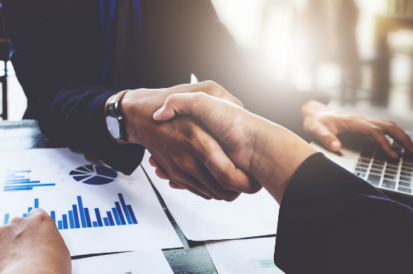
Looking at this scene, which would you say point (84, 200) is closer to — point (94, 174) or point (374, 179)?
point (94, 174)

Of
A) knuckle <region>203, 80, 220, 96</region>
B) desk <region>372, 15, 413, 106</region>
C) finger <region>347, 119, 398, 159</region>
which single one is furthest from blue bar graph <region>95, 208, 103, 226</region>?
desk <region>372, 15, 413, 106</region>

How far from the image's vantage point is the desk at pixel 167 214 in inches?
19.3

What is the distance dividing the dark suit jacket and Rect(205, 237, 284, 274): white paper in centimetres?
31

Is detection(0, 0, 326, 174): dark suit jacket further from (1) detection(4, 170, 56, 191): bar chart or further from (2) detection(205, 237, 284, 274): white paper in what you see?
(2) detection(205, 237, 284, 274): white paper

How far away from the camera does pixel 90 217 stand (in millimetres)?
603

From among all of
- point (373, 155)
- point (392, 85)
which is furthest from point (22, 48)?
point (392, 85)

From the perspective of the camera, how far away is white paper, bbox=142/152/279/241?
0.58 meters

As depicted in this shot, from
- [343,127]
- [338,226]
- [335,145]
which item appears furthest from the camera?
[343,127]

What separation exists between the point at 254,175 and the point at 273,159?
57 millimetres

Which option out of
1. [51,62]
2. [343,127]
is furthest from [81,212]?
[343,127]

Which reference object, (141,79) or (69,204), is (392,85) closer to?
(141,79)

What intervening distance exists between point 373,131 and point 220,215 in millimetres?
564

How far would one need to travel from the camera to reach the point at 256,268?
50cm

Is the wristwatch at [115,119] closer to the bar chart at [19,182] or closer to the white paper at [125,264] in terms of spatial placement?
the bar chart at [19,182]
